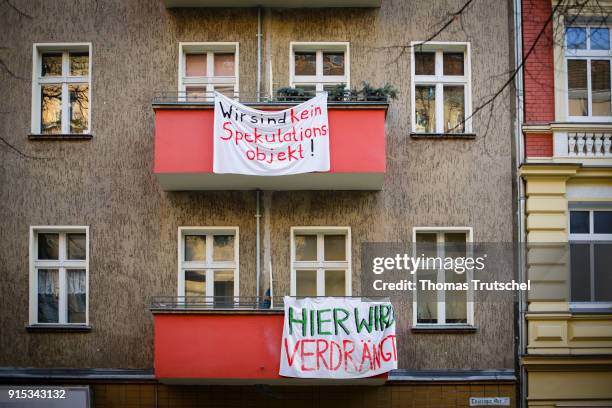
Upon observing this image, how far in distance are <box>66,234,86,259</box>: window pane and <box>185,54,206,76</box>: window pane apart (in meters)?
3.24

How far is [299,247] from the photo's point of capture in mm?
11719

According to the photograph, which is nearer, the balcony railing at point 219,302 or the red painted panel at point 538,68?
the balcony railing at point 219,302

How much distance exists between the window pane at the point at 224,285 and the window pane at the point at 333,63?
372 cm

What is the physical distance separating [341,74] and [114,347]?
576cm

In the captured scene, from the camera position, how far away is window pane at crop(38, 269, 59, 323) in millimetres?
11677

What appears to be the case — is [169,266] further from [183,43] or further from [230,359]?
[183,43]

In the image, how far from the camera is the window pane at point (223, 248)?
11.7 m

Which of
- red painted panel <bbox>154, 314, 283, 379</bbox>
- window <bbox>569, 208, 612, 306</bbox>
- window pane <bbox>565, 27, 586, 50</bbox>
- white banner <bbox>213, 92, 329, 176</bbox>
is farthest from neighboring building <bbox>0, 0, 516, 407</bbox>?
A: window pane <bbox>565, 27, 586, 50</bbox>

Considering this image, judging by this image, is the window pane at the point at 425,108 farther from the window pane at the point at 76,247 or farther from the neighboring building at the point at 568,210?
the window pane at the point at 76,247

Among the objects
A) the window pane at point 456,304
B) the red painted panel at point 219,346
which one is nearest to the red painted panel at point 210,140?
the red painted panel at point 219,346

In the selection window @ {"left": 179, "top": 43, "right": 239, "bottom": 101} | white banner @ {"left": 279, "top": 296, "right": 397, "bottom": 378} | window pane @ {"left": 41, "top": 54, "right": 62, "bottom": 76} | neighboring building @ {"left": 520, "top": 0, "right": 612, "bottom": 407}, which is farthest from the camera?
window pane @ {"left": 41, "top": 54, "right": 62, "bottom": 76}

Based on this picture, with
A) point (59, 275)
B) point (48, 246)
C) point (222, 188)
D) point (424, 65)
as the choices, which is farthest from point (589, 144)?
point (48, 246)

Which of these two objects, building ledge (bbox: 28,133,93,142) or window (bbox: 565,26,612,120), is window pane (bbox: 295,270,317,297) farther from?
window (bbox: 565,26,612,120)

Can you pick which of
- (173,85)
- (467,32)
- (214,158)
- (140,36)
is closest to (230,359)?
(214,158)
